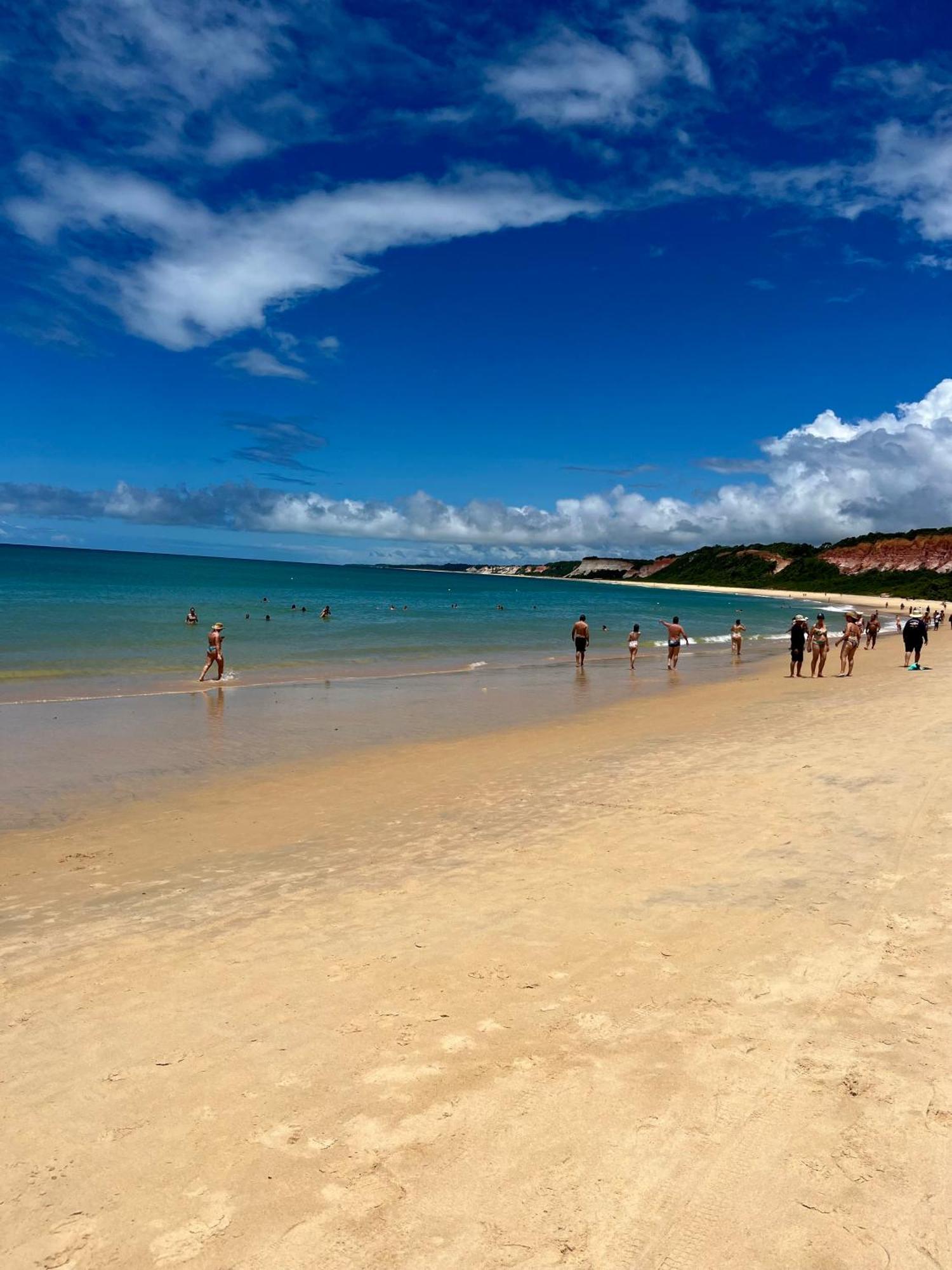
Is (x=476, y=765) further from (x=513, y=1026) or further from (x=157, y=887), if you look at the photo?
(x=513, y=1026)

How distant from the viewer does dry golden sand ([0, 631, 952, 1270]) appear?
3219 mm

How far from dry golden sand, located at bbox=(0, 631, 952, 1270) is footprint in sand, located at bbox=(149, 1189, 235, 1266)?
0.04ft

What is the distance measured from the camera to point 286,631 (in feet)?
144

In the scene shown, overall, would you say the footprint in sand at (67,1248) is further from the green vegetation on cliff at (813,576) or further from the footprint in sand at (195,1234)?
the green vegetation on cliff at (813,576)

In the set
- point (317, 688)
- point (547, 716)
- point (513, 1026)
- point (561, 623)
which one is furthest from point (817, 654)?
point (561, 623)

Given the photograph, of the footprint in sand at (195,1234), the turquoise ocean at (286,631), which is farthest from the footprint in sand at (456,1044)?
the turquoise ocean at (286,631)

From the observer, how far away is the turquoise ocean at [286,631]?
2753 cm

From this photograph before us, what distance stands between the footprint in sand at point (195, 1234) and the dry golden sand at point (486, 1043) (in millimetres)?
13

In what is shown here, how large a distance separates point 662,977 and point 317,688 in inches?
729

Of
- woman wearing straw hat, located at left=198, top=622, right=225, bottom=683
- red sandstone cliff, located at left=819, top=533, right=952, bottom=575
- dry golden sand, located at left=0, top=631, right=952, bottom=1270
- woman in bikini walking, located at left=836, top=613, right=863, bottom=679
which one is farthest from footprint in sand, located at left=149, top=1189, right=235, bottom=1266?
red sandstone cliff, located at left=819, top=533, right=952, bottom=575

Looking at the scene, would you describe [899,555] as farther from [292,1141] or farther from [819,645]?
[292,1141]

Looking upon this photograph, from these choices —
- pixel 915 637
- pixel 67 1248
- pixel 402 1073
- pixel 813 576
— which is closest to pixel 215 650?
pixel 402 1073

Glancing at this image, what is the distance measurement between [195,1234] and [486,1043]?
1.77 metres

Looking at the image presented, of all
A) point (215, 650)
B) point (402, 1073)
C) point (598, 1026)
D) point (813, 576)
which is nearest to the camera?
point (402, 1073)
